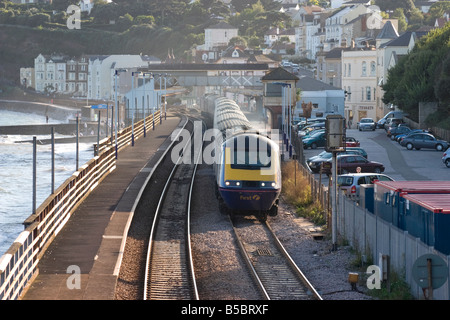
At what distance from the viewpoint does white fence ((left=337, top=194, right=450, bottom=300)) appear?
16984 mm

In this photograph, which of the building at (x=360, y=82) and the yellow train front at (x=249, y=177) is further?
the building at (x=360, y=82)

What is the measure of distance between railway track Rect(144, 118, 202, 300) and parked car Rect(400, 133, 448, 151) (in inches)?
891

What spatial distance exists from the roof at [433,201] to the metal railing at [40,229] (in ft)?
26.6

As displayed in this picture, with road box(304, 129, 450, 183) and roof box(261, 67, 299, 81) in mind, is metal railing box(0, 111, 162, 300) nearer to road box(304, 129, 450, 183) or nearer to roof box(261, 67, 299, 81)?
road box(304, 129, 450, 183)

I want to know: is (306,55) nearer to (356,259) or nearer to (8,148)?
(8,148)

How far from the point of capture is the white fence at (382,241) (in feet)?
55.7

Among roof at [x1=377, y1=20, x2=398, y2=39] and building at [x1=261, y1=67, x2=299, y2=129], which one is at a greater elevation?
roof at [x1=377, y1=20, x2=398, y2=39]

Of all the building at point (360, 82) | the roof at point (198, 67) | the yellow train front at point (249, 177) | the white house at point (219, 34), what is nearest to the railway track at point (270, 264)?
the yellow train front at point (249, 177)

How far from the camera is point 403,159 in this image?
49.2m

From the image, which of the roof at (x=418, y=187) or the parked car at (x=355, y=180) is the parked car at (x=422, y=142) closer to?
the parked car at (x=355, y=180)

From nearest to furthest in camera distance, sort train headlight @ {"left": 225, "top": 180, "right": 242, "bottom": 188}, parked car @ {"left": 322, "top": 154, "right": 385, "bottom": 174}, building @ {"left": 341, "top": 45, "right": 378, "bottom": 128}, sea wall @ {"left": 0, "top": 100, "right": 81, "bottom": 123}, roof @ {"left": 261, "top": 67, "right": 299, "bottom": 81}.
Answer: train headlight @ {"left": 225, "top": 180, "right": 242, "bottom": 188}
parked car @ {"left": 322, "top": 154, "right": 385, "bottom": 174}
roof @ {"left": 261, "top": 67, "right": 299, "bottom": 81}
building @ {"left": 341, "top": 45, "right": 378, "bottom": 128}
sea wall @ {"left": 0, "top": 100, "right": 81, "bottom": 123}

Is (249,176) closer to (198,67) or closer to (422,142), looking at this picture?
(422,142)

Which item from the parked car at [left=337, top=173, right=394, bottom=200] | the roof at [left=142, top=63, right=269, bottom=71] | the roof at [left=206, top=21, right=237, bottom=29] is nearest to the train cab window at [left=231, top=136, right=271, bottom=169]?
the parked car at [left=337, top=173, right=394, bottom=200]

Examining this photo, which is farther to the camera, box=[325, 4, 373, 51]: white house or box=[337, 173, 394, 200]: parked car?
box=[325, 4, 373, 51]: white house
